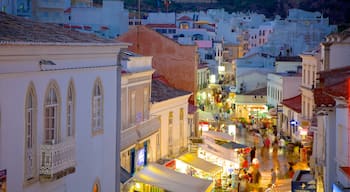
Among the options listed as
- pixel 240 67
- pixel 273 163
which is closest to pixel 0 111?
pixel 273 163

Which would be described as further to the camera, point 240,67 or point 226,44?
point 226,44

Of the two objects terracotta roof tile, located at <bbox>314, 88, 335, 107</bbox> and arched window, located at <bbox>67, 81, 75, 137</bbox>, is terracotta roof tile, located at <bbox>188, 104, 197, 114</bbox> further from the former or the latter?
arched window, located at <bbox>67, 81, 75, 137</bbox>

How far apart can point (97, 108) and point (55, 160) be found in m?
3.58

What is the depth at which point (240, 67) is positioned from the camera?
3063 inches

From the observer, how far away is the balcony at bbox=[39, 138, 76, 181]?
53.9 feet

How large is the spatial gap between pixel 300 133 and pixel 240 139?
9471mm

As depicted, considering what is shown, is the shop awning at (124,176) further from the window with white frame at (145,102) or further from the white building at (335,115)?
the white building at (335,115)

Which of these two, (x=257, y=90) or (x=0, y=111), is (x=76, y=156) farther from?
(x=257, y=90)

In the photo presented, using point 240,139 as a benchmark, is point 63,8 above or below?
above

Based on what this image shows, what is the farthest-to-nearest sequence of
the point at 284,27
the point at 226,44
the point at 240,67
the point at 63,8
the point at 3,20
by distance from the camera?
1. the point at 226,44
2. the point at 284,27
3. the point at 240,67
4. the point at 63,8
5. the point at 3,20

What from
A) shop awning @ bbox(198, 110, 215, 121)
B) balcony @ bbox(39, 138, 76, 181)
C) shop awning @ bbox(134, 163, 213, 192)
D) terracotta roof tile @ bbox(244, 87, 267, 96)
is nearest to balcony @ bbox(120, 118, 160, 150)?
shop awning @ bbox(134, 163, 213, 192)

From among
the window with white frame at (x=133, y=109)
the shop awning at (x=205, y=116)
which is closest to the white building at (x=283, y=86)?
the shop awning at (x=205, y=116)

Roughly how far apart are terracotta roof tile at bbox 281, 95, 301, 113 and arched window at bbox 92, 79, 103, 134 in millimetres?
30496

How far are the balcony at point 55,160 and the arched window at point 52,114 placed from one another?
250 millimetres
